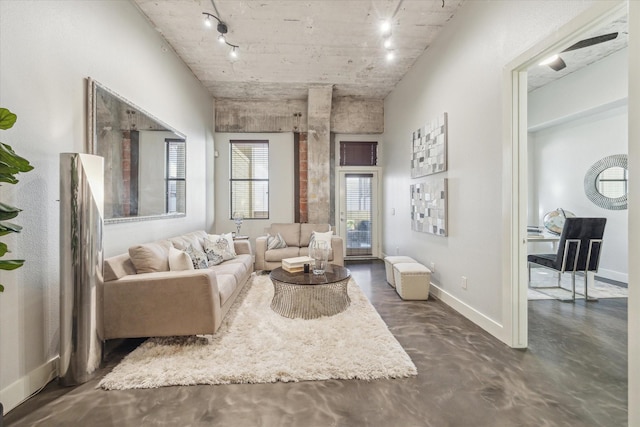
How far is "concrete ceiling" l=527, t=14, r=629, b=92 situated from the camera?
298cm

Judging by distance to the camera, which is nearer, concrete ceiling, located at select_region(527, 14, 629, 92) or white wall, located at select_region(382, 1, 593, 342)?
white wall, located at select_region(382, 1, 593, 342)

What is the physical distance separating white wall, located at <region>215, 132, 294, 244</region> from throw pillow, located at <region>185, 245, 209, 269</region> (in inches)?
103

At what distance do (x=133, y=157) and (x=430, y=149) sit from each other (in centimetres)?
342

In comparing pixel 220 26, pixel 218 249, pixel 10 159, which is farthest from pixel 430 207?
pixel 10 159

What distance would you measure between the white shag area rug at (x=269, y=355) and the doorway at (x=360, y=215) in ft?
10.5

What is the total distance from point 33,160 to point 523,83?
142 inches

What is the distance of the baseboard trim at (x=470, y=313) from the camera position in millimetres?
2346

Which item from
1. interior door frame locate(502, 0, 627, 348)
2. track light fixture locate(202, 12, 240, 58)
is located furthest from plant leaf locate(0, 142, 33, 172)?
interior door frame locate(502, 0, 627, 348)

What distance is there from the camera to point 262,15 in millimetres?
2926

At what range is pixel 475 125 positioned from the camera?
264 cm

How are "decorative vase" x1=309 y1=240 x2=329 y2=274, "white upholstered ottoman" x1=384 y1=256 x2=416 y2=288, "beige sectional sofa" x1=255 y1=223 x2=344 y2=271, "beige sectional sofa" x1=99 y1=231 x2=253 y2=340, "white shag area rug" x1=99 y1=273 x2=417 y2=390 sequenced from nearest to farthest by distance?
"white shag area rug" x1=99 y1=273 x2=417 y2=390 < "beige sectional sofa" x1=99 y1=231 x2=253 y2=340 < "decorative vase" x1=309 y1=240 x2=329 y2=274 < "white upholstered ottoman" x1=384 y1=256 x2=416 y2=288 < "beige sectional sofa" x1=255 y1=223 x2=344 y2=271

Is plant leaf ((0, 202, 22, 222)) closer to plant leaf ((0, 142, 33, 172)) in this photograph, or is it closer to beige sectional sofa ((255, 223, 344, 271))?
plant leaf ((0, 142, 33, 172))

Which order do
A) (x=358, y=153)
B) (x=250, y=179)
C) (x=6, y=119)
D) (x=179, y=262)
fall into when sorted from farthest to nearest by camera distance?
1. (x=358, y=153)
2. (x=250, y=179)
3. (x=179, y=262)
4. (x=6, y=119)

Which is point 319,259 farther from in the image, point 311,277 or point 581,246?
point 581,246
